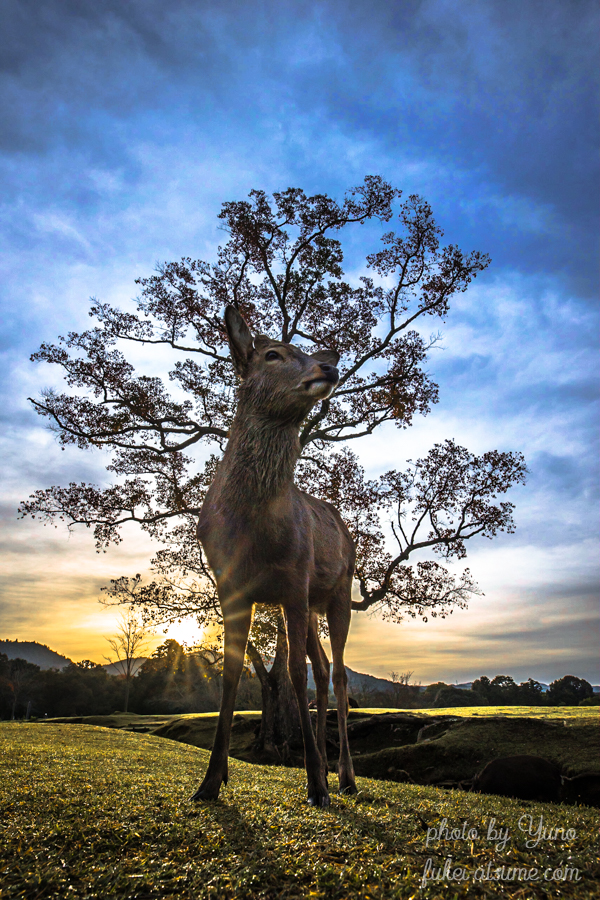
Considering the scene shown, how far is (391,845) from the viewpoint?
2.21m

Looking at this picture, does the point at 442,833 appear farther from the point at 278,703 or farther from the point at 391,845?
the point at 278,703

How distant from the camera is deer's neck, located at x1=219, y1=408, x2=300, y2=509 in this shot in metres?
4.03

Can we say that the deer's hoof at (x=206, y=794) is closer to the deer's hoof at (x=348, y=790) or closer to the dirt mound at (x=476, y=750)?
the deer's hoof at (x=348, y=790)

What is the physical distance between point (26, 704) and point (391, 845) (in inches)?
2019

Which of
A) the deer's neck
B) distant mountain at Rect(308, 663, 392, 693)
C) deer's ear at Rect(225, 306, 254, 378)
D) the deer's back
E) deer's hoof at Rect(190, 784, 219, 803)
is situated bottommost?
distant mountain at Rect(308, 663, 392, 693)

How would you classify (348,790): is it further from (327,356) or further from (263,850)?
(327,356)

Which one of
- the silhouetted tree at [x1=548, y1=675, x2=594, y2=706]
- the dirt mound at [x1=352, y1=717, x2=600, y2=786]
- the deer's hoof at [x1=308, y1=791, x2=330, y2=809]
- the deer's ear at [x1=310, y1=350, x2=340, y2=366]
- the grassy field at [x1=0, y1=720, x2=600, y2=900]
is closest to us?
the grassy field at [x1=0, y1=720, x2=600, y2=900]

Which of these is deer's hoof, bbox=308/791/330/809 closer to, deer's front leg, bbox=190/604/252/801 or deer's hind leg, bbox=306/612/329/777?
deer's front leg, bbox=190/604/252/801

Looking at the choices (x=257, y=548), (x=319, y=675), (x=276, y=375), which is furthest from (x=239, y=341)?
(x=319, y=675)

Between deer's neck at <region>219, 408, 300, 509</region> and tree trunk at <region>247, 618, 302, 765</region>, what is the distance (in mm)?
11075

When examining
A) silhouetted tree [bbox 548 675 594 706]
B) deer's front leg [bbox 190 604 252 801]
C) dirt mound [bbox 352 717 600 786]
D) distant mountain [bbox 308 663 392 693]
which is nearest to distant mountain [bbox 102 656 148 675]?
distant mountain [bbox 308 663 392 693]

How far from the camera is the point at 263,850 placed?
213 cm

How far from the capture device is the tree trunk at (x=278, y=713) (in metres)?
14.5

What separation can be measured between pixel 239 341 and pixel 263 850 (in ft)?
11.9
